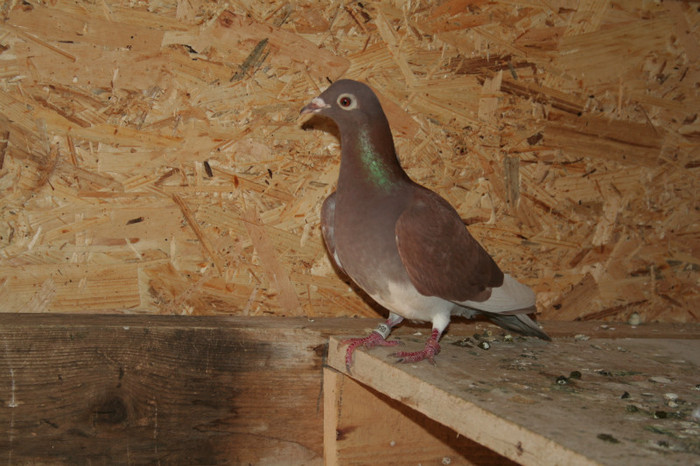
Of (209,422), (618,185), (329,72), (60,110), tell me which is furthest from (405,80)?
(209,422)

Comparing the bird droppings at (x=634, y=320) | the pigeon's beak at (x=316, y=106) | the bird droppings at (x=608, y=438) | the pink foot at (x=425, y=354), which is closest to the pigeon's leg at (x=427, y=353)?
the pink foot at (x=425, y=354)

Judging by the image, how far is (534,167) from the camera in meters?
2.40

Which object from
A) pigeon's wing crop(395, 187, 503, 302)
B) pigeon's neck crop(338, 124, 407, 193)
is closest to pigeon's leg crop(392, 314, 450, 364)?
pigeon's wing crop(395, 187, 503, 302)

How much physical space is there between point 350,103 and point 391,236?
0.39 meters

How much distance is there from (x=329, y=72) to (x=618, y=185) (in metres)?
1.18

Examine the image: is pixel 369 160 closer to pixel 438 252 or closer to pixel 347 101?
pixel 347 101

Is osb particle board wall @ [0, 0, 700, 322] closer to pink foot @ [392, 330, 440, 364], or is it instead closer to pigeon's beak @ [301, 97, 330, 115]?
pigeon's beak @ [301, 97, 330, 115]

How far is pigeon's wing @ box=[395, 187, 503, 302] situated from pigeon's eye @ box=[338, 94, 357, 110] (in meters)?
0.30

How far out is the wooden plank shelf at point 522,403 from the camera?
1185 millimetres

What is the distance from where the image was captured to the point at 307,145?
217 centimetres

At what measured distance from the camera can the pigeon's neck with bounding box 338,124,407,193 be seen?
6.01 ft

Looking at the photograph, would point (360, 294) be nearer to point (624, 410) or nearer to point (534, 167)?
point (534, 167)

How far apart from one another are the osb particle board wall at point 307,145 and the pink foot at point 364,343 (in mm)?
417

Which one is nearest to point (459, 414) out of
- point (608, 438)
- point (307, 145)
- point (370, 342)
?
point (608, 438)
